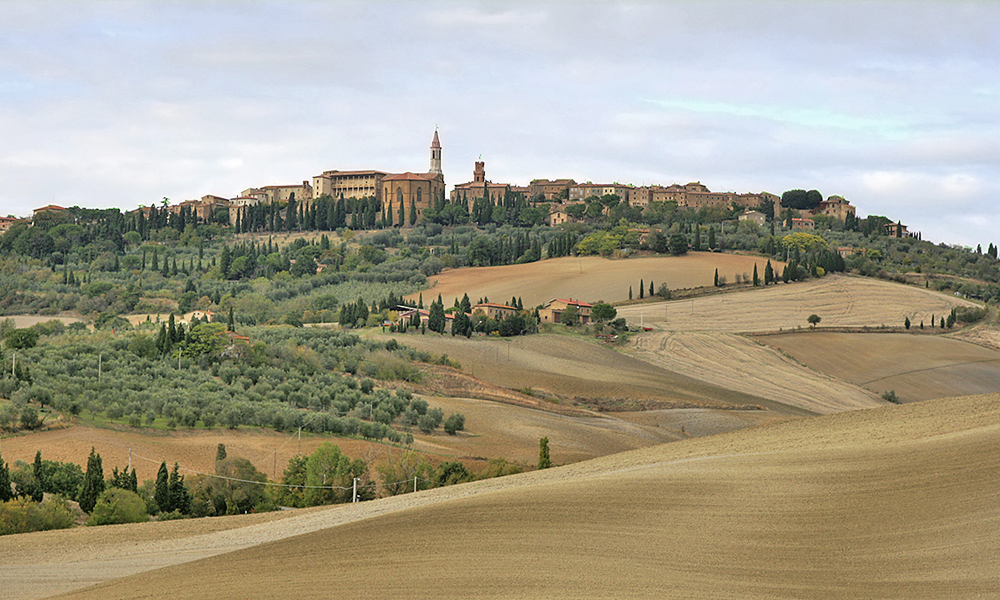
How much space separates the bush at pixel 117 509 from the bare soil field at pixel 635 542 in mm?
3740

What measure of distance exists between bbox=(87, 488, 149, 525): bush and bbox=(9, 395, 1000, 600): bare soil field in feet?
12.3

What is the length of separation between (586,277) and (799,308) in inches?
898

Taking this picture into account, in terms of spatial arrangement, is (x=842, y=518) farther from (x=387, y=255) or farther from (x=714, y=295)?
(x=387, y=255)

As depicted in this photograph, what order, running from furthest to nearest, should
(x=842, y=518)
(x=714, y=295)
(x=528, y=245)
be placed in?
(x=528, y=245) < (x=714, y=295) < (x=842, y=518)

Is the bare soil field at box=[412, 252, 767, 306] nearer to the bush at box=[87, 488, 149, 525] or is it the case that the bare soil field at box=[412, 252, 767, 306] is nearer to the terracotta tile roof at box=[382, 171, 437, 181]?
the terracotta tile roof at box=[382, 171, 437, 181]

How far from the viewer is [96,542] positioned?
27.7 m

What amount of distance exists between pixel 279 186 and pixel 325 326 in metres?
87.8

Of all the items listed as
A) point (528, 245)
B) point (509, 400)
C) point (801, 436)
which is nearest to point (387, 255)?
point (528, 245)

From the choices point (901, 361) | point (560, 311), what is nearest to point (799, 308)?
point (901, 361)

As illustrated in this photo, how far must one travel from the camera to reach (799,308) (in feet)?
307

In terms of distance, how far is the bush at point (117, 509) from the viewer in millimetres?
32906

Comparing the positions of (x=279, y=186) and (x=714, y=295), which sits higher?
(x=279, y=186)

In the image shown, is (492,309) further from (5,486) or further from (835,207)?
(835,207)

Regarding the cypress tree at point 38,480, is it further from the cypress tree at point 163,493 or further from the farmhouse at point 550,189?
the farmhouse at point 550,189
